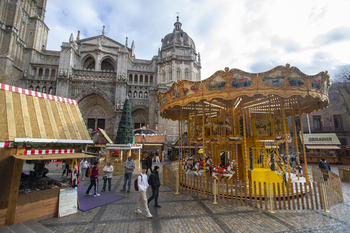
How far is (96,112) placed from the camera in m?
30.2

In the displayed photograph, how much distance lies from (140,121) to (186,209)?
26.2m

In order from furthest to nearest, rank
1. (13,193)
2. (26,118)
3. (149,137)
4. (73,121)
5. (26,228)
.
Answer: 1. (149,137)
2. (73,121)
3. (26,118)
4. (13,193)
5. (26,228)

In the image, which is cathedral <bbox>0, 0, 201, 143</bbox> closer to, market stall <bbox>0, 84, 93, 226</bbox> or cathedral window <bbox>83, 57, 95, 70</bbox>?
cathedral window <bbox>83, 57, 95, 70</bbox>

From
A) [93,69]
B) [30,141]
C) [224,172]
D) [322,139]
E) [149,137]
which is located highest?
[93,69]

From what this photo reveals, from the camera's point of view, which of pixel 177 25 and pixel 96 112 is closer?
pixel 96 112

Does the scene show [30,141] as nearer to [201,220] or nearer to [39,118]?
[39,118]

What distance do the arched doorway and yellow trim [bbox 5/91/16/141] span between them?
2451 cm

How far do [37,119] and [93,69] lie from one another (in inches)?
1139

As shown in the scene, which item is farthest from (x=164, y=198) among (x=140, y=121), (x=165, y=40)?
(x=165, y=40)

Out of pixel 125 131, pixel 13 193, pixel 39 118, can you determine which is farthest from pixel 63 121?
pixel 125 131

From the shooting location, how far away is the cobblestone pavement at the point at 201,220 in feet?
14.6

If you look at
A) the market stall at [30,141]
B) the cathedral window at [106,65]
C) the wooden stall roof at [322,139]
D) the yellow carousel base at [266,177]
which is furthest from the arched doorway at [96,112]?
the wooden stall roof at [322,139]

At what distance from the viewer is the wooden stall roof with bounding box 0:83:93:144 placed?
4746 mm

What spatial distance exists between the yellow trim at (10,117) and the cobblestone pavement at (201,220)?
2721 millimetres
